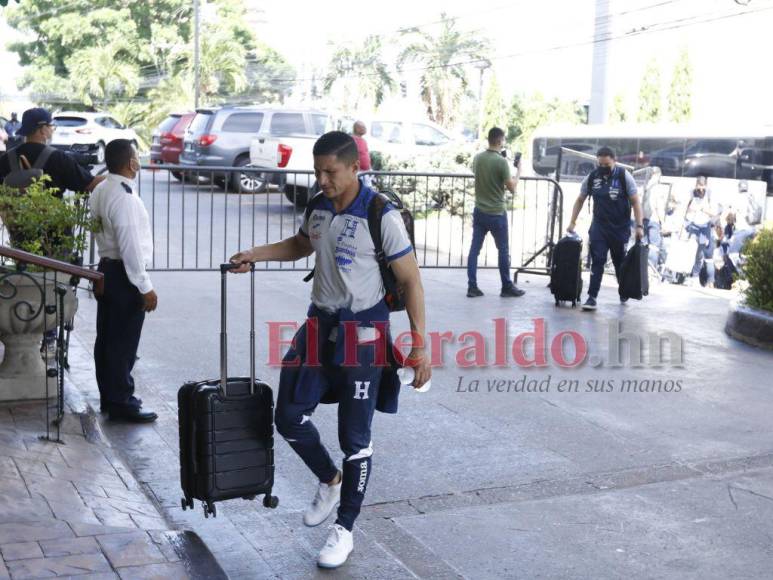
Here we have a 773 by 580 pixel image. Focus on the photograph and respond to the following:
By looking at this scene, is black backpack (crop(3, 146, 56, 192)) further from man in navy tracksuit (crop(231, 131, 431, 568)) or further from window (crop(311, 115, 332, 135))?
window (crop(311, 115, 332, 135))

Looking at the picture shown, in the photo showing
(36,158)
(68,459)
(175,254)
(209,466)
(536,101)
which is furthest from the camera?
(536,101)

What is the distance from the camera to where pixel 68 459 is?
556 cm

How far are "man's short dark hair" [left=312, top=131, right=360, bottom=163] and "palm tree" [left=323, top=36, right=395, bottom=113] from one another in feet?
181

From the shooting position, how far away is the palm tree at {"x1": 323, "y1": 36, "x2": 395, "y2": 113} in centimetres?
5878

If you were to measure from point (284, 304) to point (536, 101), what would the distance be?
57076mm

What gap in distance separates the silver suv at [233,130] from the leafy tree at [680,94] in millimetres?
25473

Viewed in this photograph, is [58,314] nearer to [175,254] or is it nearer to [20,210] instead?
[20,210]

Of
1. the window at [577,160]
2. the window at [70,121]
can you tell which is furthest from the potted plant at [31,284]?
the window at [70,121]

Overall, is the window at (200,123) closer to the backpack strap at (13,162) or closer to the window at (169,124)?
the window at (169,124)

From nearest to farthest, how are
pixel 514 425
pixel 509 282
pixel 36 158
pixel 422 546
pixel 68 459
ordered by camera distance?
pixel 422 546
pixel 68 459
pixel 514 425
pixel 36 158
pixel 509 282

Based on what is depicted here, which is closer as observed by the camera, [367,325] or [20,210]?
[367,325]

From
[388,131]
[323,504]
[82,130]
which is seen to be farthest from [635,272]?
[82,130]

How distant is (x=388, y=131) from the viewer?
2539cm

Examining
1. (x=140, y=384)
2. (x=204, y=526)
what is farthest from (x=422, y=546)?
(x=140, y=384)
